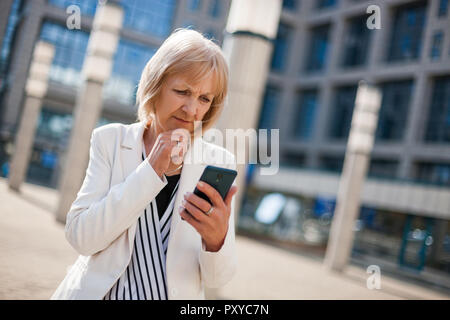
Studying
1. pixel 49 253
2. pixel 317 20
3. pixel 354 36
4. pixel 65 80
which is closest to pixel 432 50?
pixel 354 36

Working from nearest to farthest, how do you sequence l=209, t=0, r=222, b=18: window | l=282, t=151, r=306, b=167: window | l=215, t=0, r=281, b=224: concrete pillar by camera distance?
l=215, t=0, r=281, b=224: concrete pillar < l=209, t=0, r=222, b=18: window < l=282, t=151, r=306, b=167: window

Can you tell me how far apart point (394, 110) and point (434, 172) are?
197 inches

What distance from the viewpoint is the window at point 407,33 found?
2616 centimetres

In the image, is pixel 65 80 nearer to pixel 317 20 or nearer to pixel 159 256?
pixel 317 20

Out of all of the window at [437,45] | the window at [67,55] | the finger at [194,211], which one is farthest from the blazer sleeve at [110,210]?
the window at [67,55]

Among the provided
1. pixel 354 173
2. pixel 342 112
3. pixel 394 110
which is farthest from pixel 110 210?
pixel 342 112

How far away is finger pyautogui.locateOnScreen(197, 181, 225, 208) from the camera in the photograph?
1.43 meters

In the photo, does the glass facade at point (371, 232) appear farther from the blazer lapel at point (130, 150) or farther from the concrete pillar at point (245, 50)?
the blazer lapel at point (130, 150)

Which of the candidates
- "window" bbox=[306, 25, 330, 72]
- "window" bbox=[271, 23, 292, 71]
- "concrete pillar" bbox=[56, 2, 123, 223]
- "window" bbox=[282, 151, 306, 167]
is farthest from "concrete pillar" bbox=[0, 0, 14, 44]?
"window" bbox=[271, 23, 292, 71]

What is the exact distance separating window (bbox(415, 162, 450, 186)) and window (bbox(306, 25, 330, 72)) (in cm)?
1144

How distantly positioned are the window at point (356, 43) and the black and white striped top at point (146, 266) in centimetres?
3086

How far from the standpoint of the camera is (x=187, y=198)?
144 cm

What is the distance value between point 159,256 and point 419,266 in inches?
739

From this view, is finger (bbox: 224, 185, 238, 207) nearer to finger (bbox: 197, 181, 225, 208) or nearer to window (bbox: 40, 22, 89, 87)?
finger (bbox: 197, 181, 225, 208)
